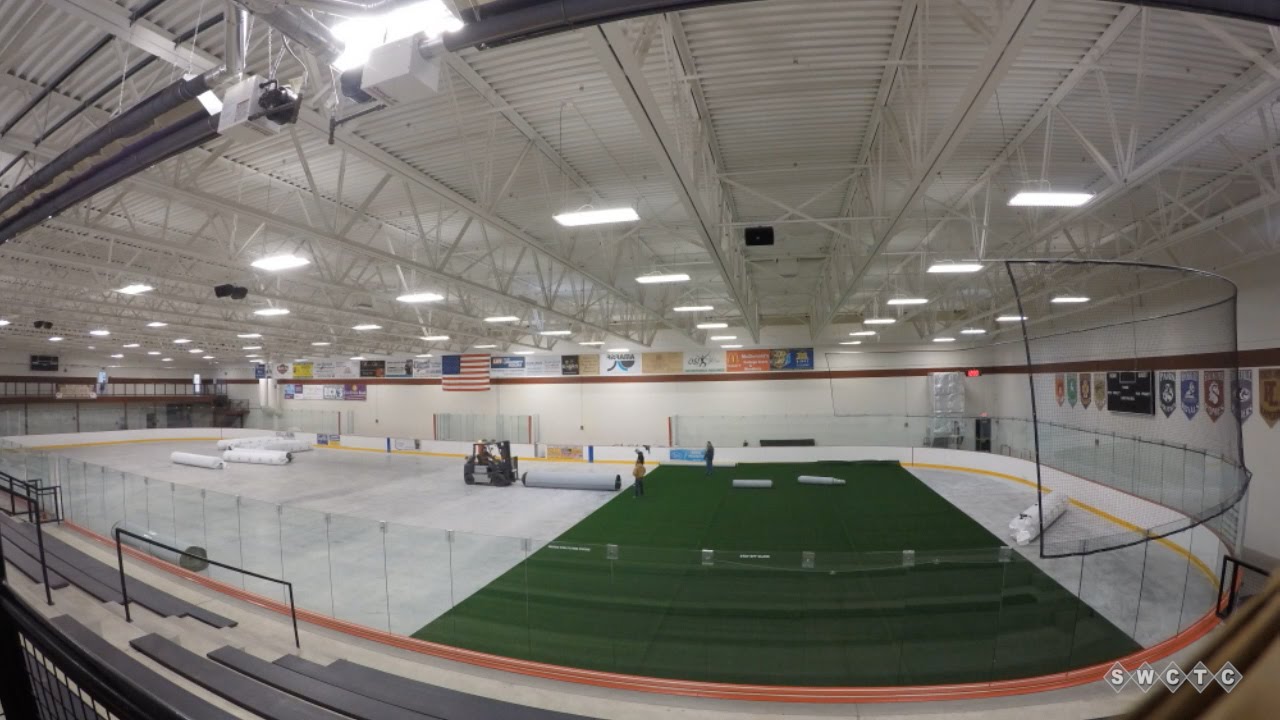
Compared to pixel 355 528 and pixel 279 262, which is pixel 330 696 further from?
pixel 279 262

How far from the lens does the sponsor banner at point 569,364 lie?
32.2 metres

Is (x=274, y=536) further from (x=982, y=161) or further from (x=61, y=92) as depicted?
(x=982, y=161)

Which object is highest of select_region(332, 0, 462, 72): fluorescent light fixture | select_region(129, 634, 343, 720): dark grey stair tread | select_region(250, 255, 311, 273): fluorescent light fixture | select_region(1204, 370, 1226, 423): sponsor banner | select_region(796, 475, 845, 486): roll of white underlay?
select_region(332, 0, 462, 72): fluorescent light fixture

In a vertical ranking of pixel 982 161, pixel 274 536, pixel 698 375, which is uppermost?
pixel 982 161

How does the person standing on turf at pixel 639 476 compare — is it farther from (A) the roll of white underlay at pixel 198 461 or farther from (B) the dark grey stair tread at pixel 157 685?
(A) the roll of white underlay at pixel 198 461

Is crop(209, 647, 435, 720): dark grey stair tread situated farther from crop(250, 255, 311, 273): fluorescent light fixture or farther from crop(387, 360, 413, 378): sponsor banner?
crop(387, 360, 413, 378): sponsor banner

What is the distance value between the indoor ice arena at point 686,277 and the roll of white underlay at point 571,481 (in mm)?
2612

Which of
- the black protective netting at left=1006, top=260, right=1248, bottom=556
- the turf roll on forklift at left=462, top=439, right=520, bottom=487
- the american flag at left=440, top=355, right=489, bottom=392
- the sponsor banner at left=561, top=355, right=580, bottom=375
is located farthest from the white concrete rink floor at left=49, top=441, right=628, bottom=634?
the sponsor banner at left=561, top=355, right=580, bottom=375

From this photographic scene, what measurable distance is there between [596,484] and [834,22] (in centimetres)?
1685

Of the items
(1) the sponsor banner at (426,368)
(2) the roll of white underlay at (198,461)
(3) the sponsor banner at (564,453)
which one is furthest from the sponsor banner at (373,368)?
(3) the sponsor banner at (564,453)

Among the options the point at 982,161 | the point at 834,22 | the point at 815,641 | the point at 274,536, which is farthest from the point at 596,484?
the point at 834,22

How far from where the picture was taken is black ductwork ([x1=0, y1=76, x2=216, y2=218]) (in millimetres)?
4840

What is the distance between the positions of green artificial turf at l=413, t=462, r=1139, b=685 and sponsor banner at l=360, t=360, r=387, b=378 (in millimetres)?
33155

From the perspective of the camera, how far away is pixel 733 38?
6.41 meters
